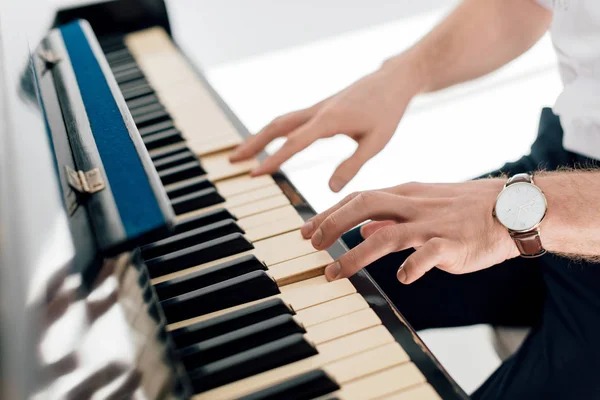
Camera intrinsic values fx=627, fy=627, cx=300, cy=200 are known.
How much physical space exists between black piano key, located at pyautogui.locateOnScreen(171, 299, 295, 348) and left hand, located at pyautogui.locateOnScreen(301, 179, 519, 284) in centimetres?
10

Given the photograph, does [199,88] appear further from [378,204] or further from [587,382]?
[587,382]

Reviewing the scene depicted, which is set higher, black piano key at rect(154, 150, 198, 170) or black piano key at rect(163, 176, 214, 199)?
black piano key at rect(154, 150, 198, 170)

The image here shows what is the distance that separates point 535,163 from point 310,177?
1415 mm

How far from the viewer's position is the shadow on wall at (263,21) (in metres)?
3.19

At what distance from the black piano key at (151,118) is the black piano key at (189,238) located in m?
0.44

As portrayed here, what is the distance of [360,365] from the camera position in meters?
0.69

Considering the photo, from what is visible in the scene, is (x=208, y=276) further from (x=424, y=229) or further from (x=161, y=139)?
(x=161, y=139)

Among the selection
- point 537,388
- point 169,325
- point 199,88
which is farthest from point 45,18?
point 537,388

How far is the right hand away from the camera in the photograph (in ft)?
3.84

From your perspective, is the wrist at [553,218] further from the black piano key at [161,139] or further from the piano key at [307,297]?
the black piano key at [161,139]

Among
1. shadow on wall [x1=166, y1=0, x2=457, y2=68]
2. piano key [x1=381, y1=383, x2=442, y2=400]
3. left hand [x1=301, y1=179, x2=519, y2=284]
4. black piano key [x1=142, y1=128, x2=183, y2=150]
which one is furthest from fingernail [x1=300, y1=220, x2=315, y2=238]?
shadow on wall [x1=166, y1=0, x2=457, y2=68]

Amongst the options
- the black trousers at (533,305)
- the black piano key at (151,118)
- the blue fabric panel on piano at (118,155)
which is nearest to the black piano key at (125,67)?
the black piano key at (151,118)

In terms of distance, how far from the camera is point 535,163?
4.10 ft

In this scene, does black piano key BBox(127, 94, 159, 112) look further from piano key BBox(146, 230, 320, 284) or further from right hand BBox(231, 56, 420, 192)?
piano key BBox(146, 230, 320, 284)
